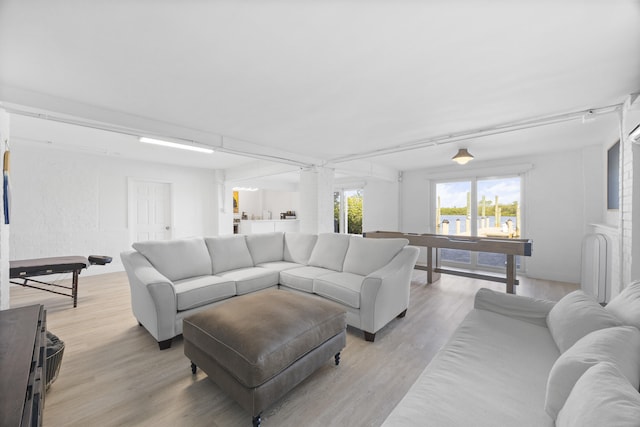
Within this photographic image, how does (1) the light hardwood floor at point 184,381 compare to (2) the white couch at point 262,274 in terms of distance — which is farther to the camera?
(2) the white couch at point 262,274

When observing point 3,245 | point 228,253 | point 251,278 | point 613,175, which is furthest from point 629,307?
point 3,245

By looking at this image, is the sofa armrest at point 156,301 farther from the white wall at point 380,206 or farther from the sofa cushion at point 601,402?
the white wall at point 380,206

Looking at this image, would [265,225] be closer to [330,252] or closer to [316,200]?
[316,200]

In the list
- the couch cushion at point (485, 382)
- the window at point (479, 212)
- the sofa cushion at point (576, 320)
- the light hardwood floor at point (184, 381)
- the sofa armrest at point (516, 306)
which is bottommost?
the light hardwood floor at point (184, 381)

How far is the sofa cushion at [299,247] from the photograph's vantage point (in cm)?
389

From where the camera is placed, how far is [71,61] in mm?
1918

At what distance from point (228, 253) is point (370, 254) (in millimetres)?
1952

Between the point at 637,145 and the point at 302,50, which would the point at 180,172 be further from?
the point at 637,145

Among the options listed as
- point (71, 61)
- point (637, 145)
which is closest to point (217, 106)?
point (71, 61)

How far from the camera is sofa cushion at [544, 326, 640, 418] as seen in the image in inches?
37.1

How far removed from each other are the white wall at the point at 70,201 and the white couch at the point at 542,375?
6.39 meters

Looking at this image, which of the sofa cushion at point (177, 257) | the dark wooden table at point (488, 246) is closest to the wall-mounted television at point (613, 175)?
the dark wooden table at point (488, 246)

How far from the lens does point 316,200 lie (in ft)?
17.6

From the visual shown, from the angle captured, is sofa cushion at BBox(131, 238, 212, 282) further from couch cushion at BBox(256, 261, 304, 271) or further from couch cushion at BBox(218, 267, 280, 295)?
couch cushion at BBox(256, 261, 304, 271)
